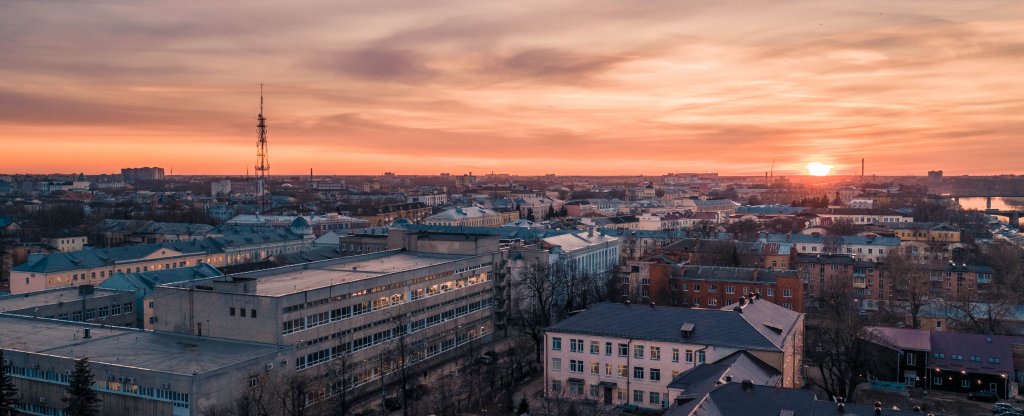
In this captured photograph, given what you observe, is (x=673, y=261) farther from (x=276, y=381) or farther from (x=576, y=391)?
(x=276, y=381)

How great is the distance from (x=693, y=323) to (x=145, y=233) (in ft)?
265

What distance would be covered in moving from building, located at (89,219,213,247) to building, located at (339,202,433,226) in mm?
25092

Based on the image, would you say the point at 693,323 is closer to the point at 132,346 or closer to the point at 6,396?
the point at 132,346

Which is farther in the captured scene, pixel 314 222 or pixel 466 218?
pixel 466 218

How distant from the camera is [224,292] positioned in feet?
114

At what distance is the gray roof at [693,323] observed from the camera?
32.6 m

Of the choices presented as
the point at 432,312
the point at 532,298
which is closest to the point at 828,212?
the point at 532,298

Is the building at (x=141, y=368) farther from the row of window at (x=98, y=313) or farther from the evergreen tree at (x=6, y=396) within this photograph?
the row of window at (x=98, y=313)

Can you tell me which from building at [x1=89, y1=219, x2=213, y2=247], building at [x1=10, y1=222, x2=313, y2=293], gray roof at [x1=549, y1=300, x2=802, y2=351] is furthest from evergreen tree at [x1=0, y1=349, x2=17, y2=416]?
building at [x1=89, y1=219, x2=213, y2=247]

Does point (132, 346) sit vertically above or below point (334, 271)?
below

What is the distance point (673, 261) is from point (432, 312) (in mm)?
26040

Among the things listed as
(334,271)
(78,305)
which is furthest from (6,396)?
(334,271)

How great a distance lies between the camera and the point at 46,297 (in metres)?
45.0

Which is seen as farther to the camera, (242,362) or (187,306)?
(187,306)
